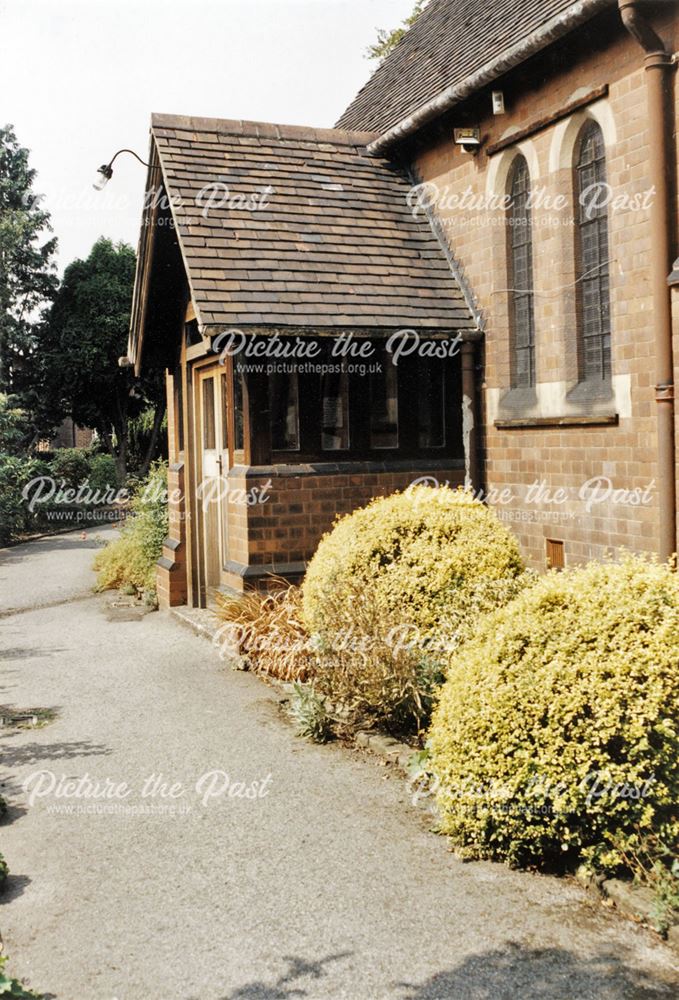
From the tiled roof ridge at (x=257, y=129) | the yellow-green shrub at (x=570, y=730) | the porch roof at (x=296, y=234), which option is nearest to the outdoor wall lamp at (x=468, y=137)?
the porch roof at (x=296, y=234)

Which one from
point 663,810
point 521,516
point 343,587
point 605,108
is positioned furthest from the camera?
point 521,516

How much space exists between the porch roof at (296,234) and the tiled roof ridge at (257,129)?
16 millimetres

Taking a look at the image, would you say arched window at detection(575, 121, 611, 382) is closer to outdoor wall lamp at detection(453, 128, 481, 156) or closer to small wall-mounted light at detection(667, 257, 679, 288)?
small wall-mounted light at detection(667, 257, 679, 288)

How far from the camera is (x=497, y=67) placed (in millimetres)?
9539

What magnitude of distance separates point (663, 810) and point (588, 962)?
38.4 inches

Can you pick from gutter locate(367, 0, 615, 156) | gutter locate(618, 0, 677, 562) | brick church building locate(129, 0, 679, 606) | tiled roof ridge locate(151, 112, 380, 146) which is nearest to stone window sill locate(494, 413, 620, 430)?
brick church building locate(129, 0, 679, 606)

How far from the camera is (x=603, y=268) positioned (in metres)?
9.14

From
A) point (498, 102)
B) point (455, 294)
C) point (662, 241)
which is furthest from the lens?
point (455, 294)

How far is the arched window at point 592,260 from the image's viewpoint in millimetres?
9133

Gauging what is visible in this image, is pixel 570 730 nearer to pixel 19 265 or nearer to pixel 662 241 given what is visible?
pixel 662 241

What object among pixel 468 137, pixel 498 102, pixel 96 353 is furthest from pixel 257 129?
pixel 96 353

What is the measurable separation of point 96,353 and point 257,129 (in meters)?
Result: 21.6

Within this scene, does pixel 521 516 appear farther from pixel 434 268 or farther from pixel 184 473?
pixel 184 473

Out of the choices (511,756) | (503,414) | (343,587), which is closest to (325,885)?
(511,756)
